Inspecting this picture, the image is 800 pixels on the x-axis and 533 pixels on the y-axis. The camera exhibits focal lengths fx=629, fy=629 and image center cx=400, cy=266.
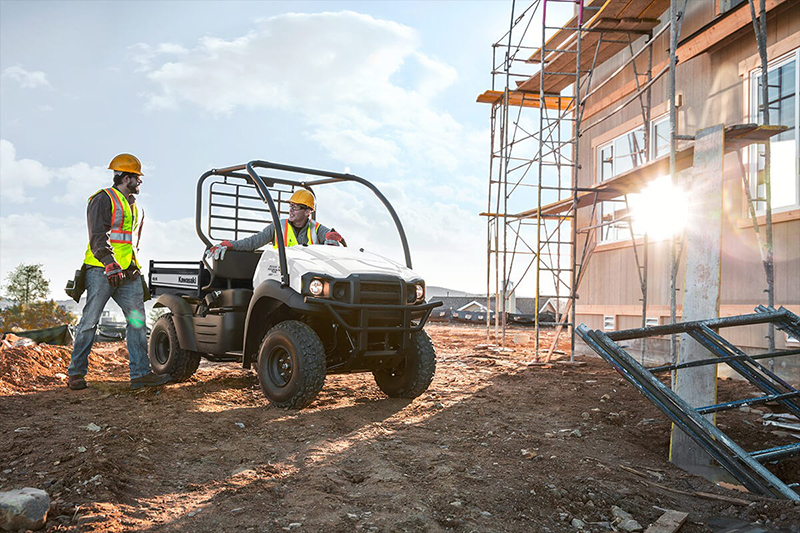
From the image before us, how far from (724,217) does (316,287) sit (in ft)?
20.5

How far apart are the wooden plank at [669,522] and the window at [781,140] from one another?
212 inches

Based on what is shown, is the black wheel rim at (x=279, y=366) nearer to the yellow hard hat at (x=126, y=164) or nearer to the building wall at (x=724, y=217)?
the yellow hard hat at (x=126, y=164)

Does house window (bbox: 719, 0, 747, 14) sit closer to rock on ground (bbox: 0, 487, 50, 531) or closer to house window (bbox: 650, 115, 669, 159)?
house window (bbox: 650, 115, 669, 159)

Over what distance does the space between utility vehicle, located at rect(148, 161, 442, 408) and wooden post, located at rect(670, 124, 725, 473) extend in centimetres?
216

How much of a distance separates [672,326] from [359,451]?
8.07 feet

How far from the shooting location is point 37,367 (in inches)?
287

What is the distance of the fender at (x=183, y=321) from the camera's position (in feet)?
21.8

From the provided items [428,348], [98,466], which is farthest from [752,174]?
[98,466]

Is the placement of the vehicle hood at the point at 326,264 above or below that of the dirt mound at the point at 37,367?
above

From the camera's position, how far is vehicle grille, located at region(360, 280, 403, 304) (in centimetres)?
540

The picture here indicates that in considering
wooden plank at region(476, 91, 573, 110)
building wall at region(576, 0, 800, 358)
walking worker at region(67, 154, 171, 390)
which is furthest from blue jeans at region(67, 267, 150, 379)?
wooden plank at region(476, 91, 573, 110)

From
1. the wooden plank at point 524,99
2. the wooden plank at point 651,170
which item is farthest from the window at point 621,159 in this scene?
the wooden plank at point 524,99

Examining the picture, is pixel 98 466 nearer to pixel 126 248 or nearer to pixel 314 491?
pixel 314 491

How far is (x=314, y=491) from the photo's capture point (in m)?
3.53
